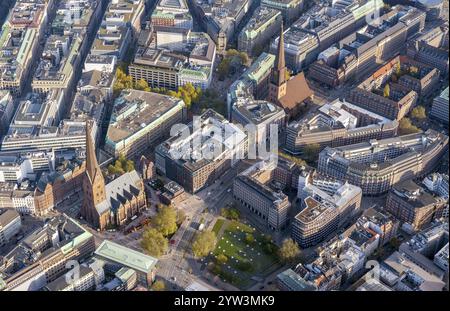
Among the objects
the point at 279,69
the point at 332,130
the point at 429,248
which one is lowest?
the point at 429,248

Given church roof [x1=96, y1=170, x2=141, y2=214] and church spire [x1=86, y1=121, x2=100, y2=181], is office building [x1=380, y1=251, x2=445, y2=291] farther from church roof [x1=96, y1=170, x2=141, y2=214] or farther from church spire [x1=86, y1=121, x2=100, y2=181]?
church spire [x1=86, y1=121, x2=100, y2=181]

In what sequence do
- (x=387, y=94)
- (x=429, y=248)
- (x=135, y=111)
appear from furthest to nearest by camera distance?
(x=387, y=94), (x=135, y=111), (x=429, y=248)

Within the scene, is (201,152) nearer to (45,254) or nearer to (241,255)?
(241,255)

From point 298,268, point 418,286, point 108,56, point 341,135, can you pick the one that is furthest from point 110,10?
point 418,286

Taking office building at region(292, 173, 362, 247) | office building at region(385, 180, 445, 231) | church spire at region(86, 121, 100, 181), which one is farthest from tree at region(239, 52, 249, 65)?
church spire at region(86, 121, 100, 181)

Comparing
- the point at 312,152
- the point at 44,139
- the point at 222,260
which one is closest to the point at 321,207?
the point at 222,260

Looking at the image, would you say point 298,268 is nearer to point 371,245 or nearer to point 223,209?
point 371,245

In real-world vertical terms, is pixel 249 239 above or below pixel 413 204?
below
